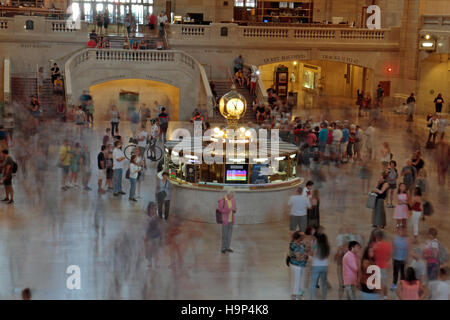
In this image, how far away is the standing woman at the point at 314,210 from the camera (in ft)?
48.3

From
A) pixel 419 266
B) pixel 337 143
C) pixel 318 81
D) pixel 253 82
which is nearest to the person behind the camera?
pixel 419 266

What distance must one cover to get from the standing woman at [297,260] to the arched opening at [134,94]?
21.9 meters

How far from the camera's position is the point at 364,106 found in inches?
1325

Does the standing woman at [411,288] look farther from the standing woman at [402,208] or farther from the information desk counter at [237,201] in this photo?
the information desk counter at [237,201]

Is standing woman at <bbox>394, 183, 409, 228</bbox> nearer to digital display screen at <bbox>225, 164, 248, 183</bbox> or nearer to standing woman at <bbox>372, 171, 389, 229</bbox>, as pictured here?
standing woman at <bbox>372, 171, 389, 229</bbox>

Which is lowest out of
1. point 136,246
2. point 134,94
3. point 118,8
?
point 136,246

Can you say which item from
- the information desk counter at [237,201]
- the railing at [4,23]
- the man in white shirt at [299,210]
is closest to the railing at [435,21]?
the railing at [4,23]

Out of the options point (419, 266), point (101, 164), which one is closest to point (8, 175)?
point (101, 164)

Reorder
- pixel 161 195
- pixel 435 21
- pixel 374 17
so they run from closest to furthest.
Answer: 1. pixel 161 195
2. pixel 435 21
3. pixel 374 17

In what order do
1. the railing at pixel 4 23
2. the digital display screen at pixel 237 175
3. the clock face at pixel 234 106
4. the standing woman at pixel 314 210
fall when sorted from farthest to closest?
the railing at pixel 4 23 < the clock face at pixel 234 106 < the digital display screen at pixel 237 175 < the standing woman at pixel 314 210

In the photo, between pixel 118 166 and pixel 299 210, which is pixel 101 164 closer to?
pixel 118 166

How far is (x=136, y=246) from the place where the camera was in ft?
47.3

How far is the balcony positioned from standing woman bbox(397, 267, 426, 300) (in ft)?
81.2

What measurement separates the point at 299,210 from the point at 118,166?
5114 mm
